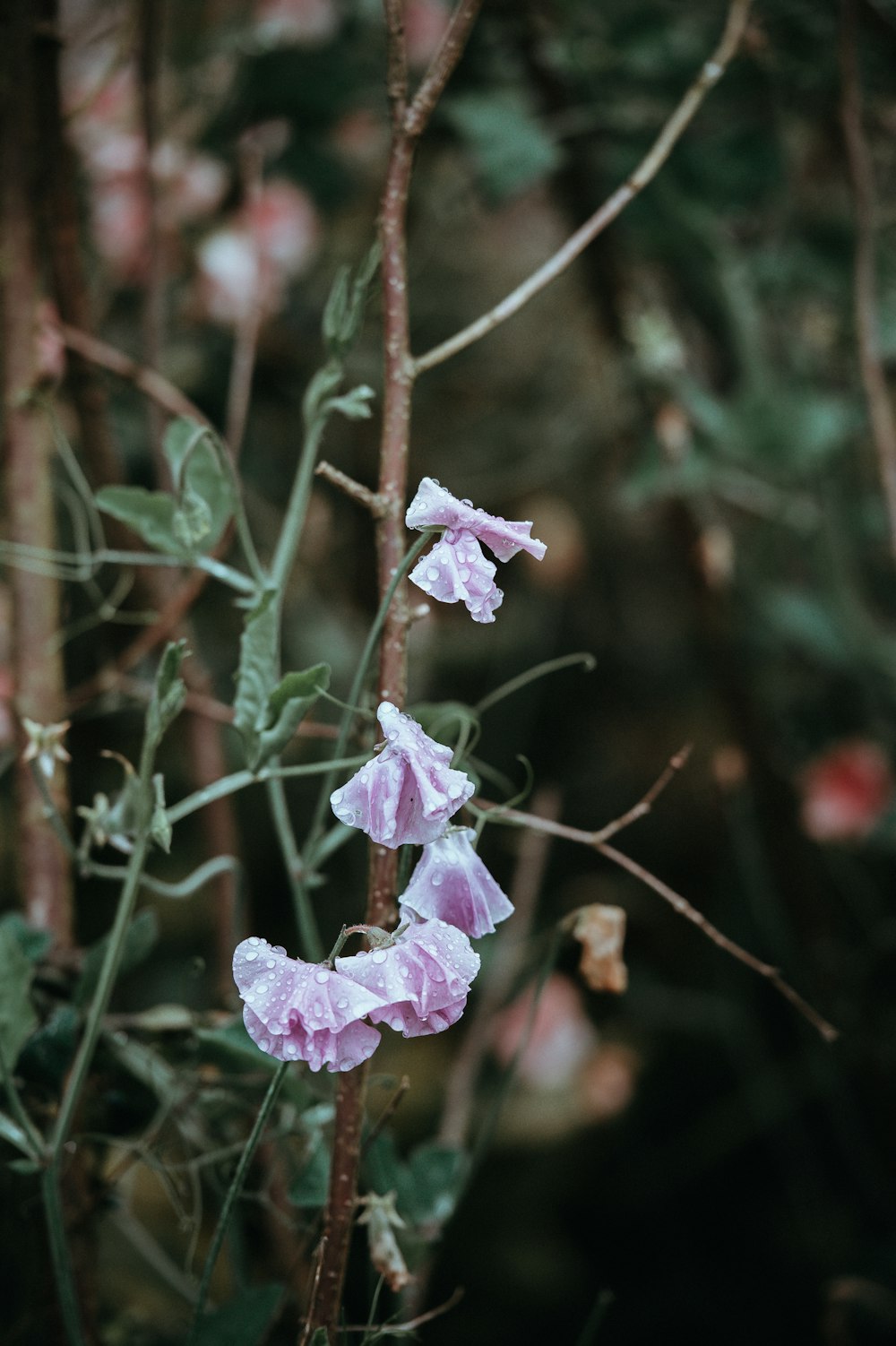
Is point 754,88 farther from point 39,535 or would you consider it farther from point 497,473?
point 39,535

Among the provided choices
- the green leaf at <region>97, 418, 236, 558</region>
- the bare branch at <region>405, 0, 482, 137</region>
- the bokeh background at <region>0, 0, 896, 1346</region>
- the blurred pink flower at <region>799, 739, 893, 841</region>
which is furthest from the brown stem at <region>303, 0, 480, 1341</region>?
the blurred pink flower at <region>799, 739, 893, 841</region>

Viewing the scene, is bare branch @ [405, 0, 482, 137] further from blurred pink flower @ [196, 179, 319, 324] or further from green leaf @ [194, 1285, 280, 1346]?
blurred pink flower @ [196, 179, 319, 324]

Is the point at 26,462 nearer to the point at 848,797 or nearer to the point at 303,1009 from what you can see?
the point at 303,1009

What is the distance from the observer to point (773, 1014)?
1067 millimetres

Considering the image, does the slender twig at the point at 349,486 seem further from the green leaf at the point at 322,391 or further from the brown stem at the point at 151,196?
the brown stem at the point at 151,196

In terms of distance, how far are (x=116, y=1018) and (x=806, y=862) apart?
2.20ft

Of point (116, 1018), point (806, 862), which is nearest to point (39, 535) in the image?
point (116, 1018)

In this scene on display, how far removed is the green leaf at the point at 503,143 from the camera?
848 millimetres

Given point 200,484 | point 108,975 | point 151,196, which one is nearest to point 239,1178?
point 108,975

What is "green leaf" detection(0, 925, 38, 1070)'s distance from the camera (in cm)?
42

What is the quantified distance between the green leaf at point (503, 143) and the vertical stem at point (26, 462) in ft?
1.27

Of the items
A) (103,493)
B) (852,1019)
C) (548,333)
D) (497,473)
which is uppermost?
(103,493)

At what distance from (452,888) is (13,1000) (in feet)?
0.70

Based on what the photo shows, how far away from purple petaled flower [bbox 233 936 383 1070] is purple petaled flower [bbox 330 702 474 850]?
44 mm
